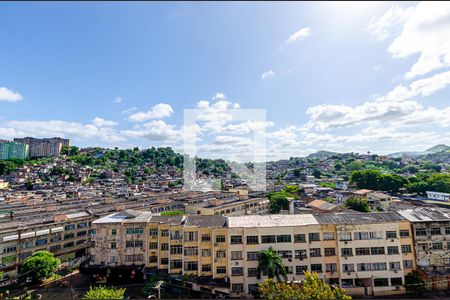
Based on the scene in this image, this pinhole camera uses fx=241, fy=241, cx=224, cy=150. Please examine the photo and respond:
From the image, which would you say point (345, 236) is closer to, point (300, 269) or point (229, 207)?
point (300, 269)

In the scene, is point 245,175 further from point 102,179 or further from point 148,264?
point 148,264

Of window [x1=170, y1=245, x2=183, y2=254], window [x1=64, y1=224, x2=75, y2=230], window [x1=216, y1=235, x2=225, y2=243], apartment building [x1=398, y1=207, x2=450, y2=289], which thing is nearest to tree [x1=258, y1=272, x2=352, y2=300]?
window [x1=216, y1=235, x2=225, y2=243]

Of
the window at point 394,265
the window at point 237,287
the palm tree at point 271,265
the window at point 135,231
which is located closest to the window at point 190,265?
the window at point 237,287

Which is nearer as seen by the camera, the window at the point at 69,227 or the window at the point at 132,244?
the window at the point at 132,244

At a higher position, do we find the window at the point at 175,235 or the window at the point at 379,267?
the window at the point at 175,235

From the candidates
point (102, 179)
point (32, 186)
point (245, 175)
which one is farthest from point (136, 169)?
point (245, 175)

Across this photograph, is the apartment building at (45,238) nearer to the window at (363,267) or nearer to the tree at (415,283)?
the window at (363,267)

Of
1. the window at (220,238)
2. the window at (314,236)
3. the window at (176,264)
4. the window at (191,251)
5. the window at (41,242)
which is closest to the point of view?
the window at (314,236)
